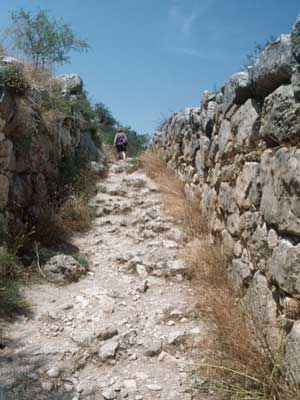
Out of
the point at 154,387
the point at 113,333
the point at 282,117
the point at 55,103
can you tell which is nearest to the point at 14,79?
the point at 55,103

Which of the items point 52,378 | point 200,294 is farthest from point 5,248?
point 200,294

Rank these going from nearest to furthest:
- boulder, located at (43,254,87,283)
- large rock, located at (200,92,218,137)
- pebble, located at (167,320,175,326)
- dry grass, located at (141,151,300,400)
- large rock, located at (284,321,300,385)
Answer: large rock, located at (284,321,300,385), dry grass, located at (141,151,300,400), pebble, located at (167,320,175,326), boulder, located at (43,254,87,283), large rock, located at (200,92,218,137)

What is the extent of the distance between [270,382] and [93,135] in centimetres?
852

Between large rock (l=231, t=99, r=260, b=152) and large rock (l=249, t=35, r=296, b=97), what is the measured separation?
17cm

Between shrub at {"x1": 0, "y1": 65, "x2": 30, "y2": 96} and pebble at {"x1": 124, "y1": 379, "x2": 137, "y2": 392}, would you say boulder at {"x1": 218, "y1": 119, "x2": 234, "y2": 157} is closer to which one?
pebble at {"x1": 124, "y1": 379, "x2": 137, "y2": 392}

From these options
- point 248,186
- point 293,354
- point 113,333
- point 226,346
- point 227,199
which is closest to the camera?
point 293,354

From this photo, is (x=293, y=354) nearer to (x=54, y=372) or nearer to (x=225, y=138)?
(x=54, y=372)

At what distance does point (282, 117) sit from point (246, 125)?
2.53ft

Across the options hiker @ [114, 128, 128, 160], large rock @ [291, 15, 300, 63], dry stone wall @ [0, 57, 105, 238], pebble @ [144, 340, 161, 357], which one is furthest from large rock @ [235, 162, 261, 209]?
hiker @ [114, 128, 128, 160]

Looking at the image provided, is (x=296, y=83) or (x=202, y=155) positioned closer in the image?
(x=296, y=83)

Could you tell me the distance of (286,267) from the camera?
2.09 metres

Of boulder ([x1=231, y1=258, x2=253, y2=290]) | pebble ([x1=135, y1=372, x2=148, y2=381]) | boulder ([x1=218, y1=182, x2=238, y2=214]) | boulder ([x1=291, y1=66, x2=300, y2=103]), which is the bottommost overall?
pebble ([x1=135, y1=372, x2=148, y2=381])

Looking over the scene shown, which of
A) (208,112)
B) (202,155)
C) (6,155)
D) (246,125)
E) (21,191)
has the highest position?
(208,112)

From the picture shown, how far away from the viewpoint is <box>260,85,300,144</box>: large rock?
2.18m
